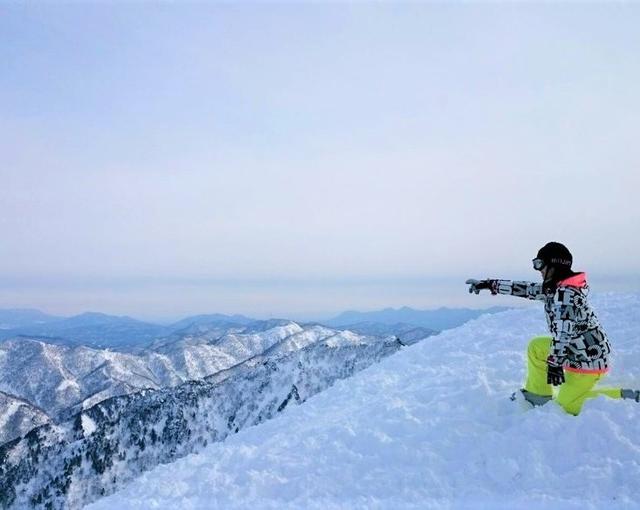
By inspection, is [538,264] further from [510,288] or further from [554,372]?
[554,372]

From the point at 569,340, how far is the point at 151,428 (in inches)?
4896

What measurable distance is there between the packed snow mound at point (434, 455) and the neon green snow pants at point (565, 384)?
0.21 meters

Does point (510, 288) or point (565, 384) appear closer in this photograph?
point (565, 384)

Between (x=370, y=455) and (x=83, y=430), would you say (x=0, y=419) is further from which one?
(x=370, y=455)

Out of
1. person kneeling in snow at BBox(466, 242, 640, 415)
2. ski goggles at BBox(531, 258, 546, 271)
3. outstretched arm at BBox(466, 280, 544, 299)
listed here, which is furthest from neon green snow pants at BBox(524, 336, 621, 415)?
ski goggles at BBox(531, 258, 546, 271)

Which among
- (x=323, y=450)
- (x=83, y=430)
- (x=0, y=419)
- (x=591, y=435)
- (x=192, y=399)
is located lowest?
(x=0, y=419)

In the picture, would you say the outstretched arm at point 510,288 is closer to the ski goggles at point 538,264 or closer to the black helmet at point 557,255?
the ski goggles at point 538,264

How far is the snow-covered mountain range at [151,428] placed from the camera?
10712 centimetres

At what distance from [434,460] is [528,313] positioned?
13129 millimetres

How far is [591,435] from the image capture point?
894 cm

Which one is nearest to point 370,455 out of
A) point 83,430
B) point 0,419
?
point 83,430

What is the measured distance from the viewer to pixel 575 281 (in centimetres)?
935

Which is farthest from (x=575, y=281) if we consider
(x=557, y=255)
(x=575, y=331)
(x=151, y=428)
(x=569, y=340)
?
(x=151, y=428)

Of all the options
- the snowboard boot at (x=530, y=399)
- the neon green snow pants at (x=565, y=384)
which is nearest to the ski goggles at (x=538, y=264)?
the neon green snow pants at (x=565, y=384)
